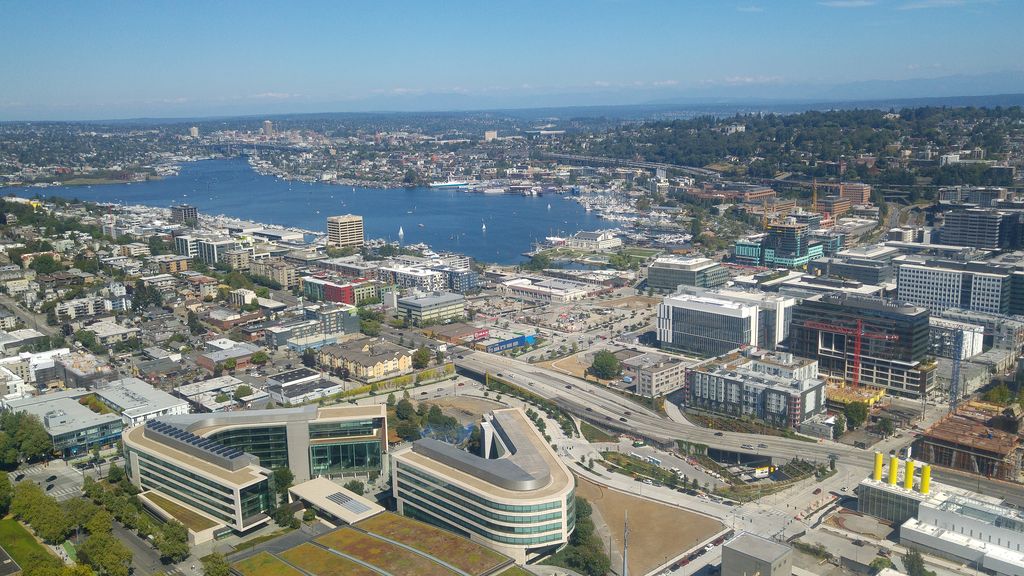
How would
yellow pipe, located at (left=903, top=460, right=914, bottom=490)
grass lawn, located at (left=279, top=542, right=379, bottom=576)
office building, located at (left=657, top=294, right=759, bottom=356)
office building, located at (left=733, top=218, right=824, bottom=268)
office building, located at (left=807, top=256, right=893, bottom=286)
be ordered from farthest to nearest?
1. office building, located at (left=733, top=218, right=824, bottom=268)
2. office building, located at (left=807, top=256, right=893, bottom=286)
3. office building, located at (left=657, top=294, right=759, bottom=356)
4. yellow pipe, located at (left=903, top=460, right=914, bottom=490)
5. grass lawn, located at (left=279, top=542, right=379, bottom=576)

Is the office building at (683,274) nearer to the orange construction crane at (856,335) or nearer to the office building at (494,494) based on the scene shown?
the orange construction crane at (856,335)

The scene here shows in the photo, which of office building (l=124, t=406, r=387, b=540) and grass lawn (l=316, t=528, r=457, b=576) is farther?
office building (l=124, t=406, r=387, b=540)

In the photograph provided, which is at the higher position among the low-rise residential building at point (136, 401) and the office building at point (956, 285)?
the office building at point (956, 285)

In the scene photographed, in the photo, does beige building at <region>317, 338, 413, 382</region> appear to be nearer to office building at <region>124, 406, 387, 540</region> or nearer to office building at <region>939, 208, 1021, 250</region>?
office building at <region>124, 406, 387, 540</region>

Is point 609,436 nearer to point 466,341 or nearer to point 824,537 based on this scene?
point 824,537

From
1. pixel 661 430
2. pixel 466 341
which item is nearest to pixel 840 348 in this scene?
pixel 661 430

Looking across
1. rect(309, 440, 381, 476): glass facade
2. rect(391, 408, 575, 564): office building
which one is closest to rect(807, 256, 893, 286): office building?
rect(391, 408, 575, 564): office building

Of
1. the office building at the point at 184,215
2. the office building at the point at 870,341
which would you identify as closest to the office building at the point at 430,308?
the office building at the point at 870,341
